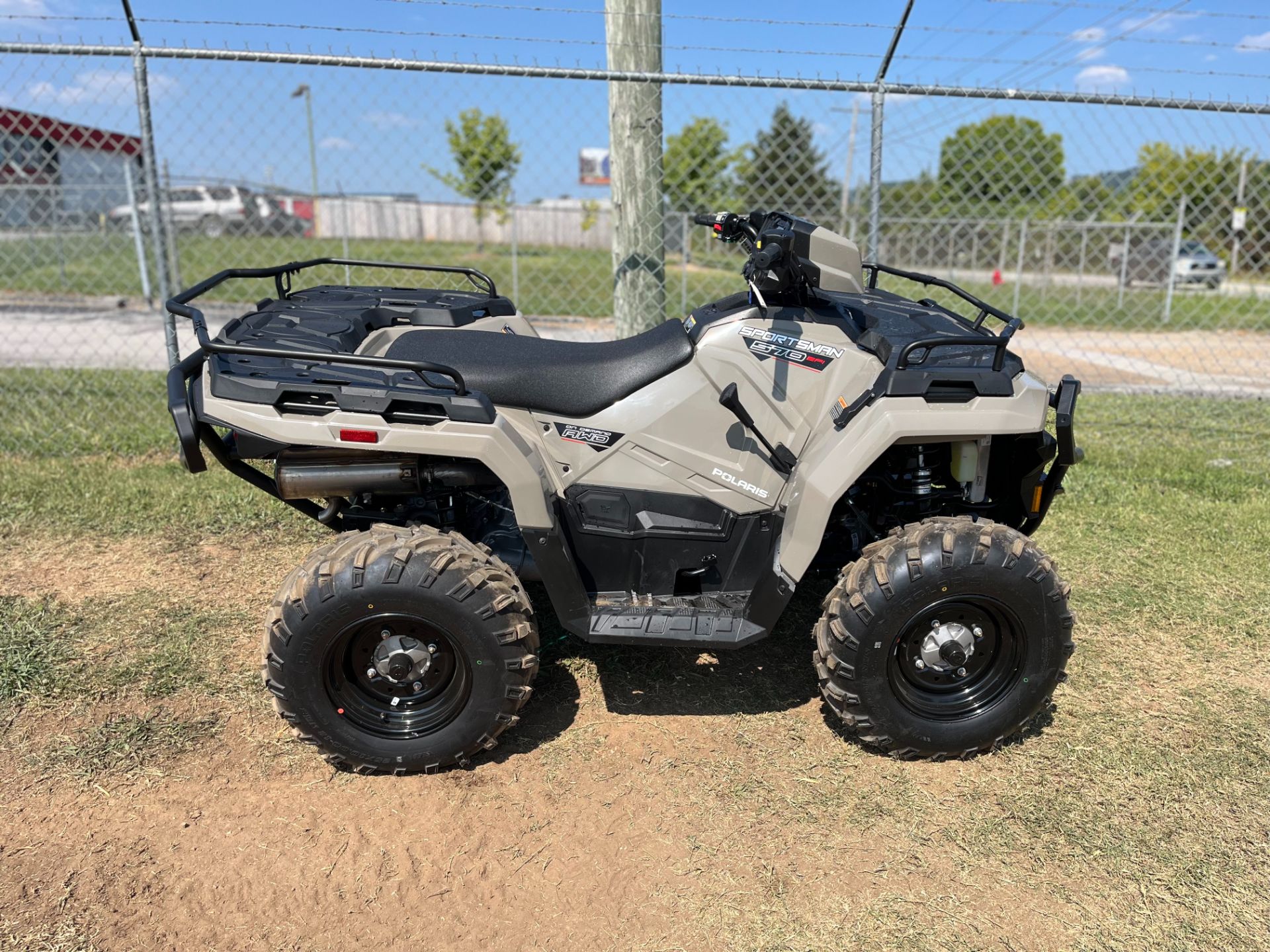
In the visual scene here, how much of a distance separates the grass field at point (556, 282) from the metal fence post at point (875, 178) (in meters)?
5.77

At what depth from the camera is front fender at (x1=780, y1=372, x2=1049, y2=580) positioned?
301 cm

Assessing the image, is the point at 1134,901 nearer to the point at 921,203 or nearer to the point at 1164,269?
the point at 1164,269

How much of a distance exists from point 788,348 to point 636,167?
2.58 metres

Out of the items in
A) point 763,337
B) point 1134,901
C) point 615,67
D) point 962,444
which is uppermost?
point 615,67

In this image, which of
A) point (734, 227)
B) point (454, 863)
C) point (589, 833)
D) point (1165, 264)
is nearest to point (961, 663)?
point (589, 833)

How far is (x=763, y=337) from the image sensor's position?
3148 millimetres

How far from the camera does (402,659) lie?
3.05 m

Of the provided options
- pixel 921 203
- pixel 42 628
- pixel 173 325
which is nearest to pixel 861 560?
pixel 42 628

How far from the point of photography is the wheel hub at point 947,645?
3.15 metres

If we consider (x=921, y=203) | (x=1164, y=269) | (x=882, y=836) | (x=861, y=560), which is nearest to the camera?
(x=882, y=836)

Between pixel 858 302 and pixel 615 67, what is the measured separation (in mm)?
2534

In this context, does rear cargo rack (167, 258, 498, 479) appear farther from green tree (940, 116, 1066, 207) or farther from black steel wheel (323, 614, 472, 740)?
green tree (940, 116, 1066, 207)

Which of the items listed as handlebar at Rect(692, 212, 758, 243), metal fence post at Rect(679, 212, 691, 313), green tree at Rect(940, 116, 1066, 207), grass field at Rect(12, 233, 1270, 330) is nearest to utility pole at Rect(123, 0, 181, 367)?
handlebar at Rect(692, 212, 758, 243)

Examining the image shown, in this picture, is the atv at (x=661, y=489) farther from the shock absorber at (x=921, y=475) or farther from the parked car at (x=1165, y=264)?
the parked car at (x=1165, y=264)
